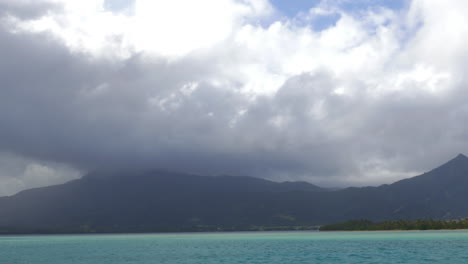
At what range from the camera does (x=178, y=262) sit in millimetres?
126250

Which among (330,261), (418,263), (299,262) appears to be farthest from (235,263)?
(418,263)

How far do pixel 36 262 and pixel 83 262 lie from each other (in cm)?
1330

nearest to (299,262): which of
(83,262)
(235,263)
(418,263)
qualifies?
(235,263)

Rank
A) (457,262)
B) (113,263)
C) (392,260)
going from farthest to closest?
(113,263) < (392,260) < (457,262)

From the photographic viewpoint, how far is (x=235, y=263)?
11938cm

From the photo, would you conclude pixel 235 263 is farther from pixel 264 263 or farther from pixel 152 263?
pixel 152 263

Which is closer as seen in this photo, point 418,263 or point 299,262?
point 418,263

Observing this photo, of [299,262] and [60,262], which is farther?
[60,262]

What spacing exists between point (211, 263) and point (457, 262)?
182ft

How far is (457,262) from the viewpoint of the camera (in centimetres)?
10581

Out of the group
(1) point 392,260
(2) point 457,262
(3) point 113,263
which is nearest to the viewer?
(2) point 457,262

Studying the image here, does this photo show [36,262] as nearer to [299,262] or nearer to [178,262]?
[178,262]

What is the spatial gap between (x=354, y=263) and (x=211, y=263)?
33985 millimetres

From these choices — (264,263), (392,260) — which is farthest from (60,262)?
(392,260)
